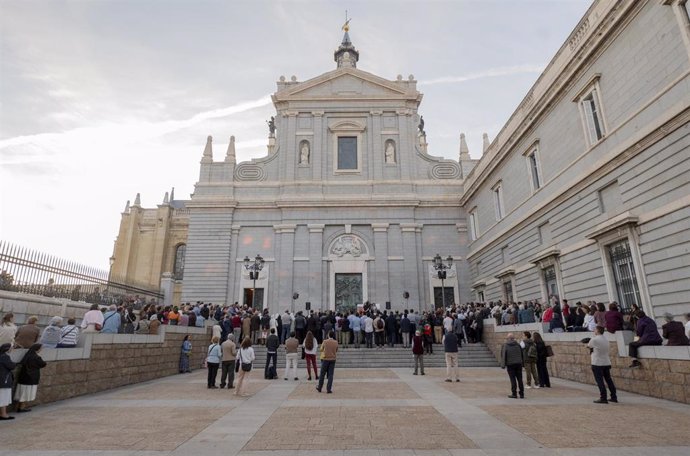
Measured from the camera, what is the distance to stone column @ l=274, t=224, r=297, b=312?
88.8ft

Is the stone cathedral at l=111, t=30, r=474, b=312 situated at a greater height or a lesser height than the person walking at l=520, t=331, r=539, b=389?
greater

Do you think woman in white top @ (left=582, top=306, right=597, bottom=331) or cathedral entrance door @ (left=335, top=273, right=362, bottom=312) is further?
cathedral entrance door @ (left=335, top=273, right=362, bottom=312)

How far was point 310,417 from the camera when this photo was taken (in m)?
7.49

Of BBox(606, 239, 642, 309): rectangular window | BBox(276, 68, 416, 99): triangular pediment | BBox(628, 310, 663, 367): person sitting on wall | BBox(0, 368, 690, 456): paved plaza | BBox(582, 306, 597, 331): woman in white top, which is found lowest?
BBox(0, 368, 690, 456): paved plaza

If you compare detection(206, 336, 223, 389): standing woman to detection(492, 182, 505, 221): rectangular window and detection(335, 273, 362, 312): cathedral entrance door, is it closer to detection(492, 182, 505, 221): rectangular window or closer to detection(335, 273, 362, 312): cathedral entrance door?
detection(335, 273, 362, 312): cathedral entrance door

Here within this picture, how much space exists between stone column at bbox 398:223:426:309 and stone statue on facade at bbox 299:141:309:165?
8684mm

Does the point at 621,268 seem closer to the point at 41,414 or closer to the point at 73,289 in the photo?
the point at 41,414

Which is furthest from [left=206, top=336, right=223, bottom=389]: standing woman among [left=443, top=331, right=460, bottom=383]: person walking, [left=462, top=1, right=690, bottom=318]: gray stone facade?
[left=462, top=1, right=690, bottom=318]: gray stone facade

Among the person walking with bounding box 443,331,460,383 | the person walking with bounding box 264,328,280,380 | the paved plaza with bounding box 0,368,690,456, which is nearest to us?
the paved plaza with bounding box 0,368,690,456

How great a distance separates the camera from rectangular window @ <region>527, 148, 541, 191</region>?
62.8 feet

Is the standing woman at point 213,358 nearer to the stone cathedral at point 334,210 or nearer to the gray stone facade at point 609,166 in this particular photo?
the gray stone facade at point 609,166

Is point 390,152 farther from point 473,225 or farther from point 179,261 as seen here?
point 179,261

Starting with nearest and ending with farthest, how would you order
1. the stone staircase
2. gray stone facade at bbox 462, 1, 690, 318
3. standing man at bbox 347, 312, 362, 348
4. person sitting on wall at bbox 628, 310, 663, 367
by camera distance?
person sitting on wall at bbox 628, 310, 663, 367, gray stone facade at bbox 462, 1, 690, 318, the stone staircase, standing man at bbox 347, 312, 362, 348

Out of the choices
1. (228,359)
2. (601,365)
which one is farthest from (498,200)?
(228,359)
